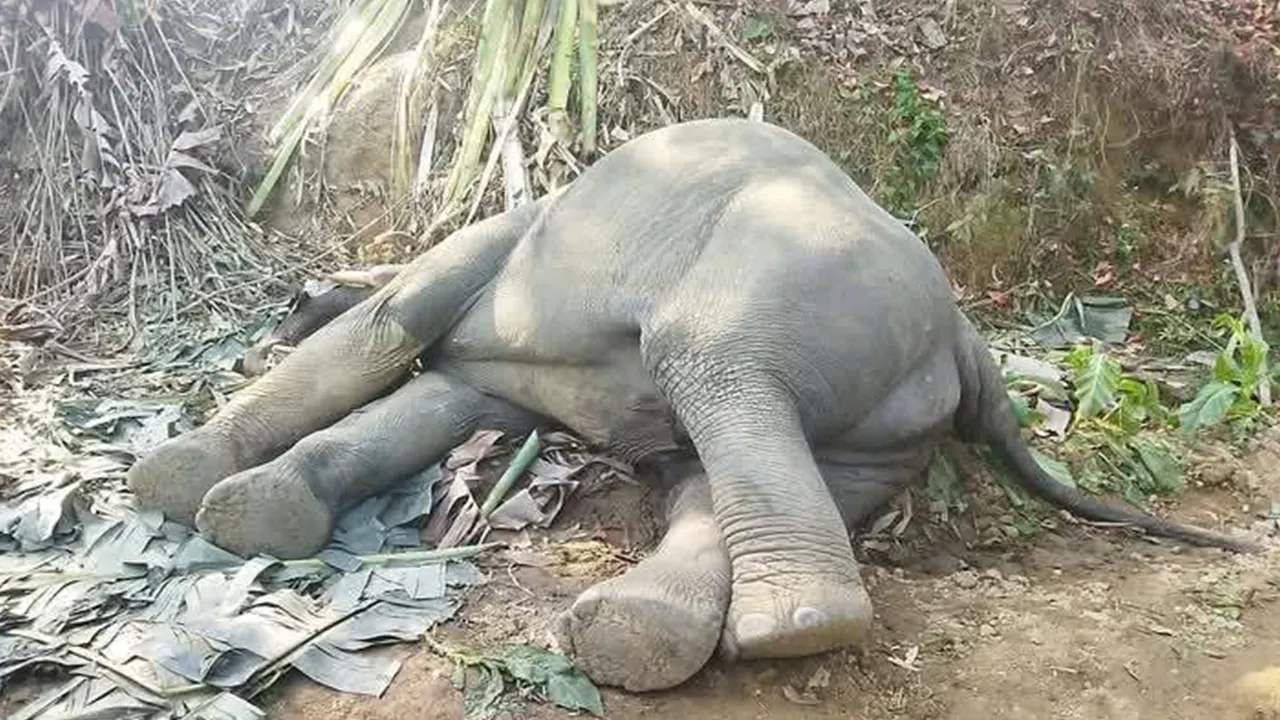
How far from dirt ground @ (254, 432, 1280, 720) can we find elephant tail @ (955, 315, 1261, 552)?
1.8 inches

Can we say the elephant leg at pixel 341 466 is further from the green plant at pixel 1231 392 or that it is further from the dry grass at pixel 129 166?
the green plant at pixel 1231 392

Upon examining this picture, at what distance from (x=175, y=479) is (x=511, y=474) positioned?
2.40 feet

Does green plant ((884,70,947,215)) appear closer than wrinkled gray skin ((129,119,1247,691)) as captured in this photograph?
No

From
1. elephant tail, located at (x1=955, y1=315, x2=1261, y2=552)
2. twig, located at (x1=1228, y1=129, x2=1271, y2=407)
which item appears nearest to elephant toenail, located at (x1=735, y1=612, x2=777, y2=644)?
elephant tail, located at (x1=955, y1=315, x2=1261, y2=552)

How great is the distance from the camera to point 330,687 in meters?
2.61

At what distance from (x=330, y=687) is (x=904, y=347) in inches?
51.9

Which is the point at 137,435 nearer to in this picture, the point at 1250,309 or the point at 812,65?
the point at 812,65

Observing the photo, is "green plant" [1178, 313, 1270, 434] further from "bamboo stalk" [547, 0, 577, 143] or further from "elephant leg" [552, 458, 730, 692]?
"bamboo stalk" [547, 0, 577, 143]

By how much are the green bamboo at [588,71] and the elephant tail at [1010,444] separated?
2.27m

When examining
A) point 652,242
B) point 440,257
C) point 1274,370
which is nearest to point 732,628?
point 652,242

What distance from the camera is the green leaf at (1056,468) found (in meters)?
3.75

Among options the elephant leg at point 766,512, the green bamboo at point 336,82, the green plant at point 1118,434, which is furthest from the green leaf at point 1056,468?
the green bamboo at point 336,82

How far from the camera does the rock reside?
5.88 metres

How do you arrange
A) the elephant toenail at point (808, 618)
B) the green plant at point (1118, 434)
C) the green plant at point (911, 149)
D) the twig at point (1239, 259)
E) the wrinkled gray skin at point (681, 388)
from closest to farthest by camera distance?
1. the elephant toenail at point (808, 618)
2. the wrinkled gray skin at point (681, 388)
3. the green plant at point (1118, 434)
4. the twig at point (1239, 259)
5. the green plant at point (911, 149)
